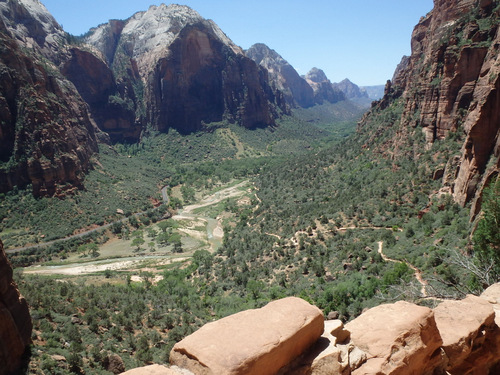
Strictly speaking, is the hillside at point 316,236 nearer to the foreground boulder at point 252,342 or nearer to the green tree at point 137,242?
the foreground boulder at point 252,342

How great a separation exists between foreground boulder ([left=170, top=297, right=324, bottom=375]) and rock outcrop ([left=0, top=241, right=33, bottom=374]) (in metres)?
16.0

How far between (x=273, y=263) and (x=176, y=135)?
406 ft

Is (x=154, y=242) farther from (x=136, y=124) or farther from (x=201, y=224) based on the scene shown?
(x=136, y=124)

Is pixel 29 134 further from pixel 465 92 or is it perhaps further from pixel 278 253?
pixel 465 92

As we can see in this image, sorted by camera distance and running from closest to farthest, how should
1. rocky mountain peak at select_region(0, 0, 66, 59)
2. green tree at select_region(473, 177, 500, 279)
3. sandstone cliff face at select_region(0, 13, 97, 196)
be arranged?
1. green tree at select_region(473, 177, 500, 279)
2. sandstone cliff face at select_region(0, 13, 97, 196)
3. rocky mountain peak at select_region(0, 0, 66, 59)

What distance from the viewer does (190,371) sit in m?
6.18

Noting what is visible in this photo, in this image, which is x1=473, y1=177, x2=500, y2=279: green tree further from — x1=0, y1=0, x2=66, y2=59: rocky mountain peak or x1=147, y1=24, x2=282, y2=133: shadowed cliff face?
x1=147, y1=24, x2=282, y2=133: shadowed cliff face

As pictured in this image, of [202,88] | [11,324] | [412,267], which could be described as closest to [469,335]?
[11,324]

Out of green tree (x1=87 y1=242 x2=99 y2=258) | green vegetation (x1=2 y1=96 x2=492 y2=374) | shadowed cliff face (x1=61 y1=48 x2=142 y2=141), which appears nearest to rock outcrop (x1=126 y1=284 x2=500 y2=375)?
green vegetation (x1=2 y1=96 x2=492 y2=374)

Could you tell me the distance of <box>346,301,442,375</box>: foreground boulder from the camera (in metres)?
7.26

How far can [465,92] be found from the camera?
4166cm

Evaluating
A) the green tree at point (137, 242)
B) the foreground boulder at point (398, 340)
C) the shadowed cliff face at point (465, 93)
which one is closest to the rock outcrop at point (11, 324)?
the foreground boulder at point (398, 340)

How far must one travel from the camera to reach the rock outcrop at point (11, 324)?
17.4 meters

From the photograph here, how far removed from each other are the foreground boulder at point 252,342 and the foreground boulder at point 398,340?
46.8 inches
